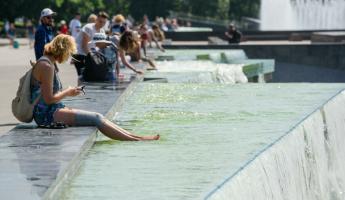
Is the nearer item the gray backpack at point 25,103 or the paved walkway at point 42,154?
the paved walkway at point 42,154

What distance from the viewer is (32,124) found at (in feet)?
33.9

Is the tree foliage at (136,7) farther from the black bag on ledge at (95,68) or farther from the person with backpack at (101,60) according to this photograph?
the black bag on ledge at (95,68)

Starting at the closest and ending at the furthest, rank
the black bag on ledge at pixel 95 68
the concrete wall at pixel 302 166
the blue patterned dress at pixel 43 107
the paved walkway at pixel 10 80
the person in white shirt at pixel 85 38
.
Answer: the concrete wall at pixel 302 166 < the blue patterned dress at pixel 43 107 < the paved walkway at pixel 10 80 < the black bag on ledge at pixel 95 68 < the person in white shirt at pixel 85 38

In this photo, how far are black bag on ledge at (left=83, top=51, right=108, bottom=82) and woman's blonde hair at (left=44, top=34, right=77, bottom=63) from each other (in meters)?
5.23

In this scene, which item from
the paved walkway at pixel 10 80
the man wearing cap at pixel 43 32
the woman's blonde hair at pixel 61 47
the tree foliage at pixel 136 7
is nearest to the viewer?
the woman's blonde hair at pixel 61 47

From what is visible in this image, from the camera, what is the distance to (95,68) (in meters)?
15.0

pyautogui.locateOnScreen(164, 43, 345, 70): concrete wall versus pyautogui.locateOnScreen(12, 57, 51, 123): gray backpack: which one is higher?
pyautogui.locateOnScreen(12, 57, 51, 123): gray backpack

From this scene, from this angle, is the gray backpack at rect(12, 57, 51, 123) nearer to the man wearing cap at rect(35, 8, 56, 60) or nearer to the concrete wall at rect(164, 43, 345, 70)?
the man wearing cap at rect(35, 8, 56, 60)

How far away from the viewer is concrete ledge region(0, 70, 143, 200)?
7.09m

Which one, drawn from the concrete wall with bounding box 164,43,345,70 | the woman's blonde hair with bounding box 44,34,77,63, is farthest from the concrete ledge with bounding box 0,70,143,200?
the concrete wall with bounding box 164,43,345,70

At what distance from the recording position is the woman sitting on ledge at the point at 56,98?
30.9ft

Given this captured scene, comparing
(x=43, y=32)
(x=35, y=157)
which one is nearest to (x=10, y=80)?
(x=43, y=32)

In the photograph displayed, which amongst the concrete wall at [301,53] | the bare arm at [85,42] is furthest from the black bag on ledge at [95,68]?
the concrete wall at [301,53]

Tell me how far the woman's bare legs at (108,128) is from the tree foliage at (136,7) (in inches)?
2044
